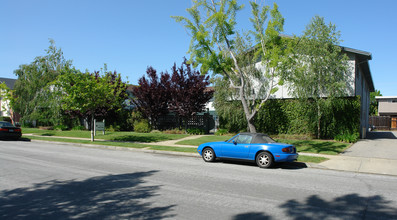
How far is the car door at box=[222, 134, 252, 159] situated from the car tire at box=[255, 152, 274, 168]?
457mm

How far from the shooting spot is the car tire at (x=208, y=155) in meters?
Answer: 11.2

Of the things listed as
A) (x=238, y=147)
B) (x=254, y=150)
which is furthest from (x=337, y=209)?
(x=238, y=147)

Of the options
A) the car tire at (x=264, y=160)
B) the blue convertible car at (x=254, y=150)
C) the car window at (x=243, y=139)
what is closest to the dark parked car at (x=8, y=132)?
the blue convertible car at (x=254, y=150)

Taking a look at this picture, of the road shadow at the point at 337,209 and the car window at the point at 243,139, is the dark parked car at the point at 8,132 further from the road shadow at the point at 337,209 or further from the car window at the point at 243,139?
the road shadow at the point at 337,209

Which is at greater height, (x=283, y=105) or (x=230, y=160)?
A: (x=283, y=105)

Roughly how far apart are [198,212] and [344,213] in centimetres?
272

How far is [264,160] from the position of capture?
1010cm

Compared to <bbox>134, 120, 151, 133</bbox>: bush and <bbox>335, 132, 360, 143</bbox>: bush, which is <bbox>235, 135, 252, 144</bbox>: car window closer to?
<bbox>335, 132, 360, 143</bbox>: bush

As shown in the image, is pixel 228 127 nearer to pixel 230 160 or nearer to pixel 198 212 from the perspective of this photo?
pixel 230 160

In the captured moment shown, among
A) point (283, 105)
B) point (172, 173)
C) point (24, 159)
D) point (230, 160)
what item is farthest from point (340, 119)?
point (24, 159)

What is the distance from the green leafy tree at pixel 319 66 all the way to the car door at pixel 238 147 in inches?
342

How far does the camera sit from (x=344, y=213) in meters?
5.12

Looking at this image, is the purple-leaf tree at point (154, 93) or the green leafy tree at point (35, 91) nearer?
the purple-leaf tree at point (154, 93)

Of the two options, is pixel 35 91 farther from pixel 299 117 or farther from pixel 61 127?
pixel 299 117
